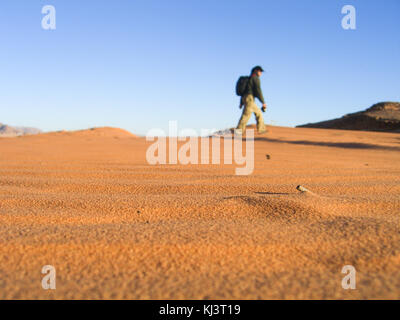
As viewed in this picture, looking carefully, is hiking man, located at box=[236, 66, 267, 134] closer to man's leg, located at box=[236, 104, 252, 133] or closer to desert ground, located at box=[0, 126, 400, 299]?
man's leg, located at box=[236, 104, 252, 133]

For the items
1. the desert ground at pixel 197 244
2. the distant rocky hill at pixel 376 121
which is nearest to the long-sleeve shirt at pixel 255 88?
the desert ground at pixel 197 244

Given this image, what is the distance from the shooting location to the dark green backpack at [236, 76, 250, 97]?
20.7ft

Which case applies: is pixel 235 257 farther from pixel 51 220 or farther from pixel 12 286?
pixel 51 220

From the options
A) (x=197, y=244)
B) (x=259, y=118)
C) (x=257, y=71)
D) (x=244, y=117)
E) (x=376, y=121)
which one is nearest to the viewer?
(x=197, y=244)

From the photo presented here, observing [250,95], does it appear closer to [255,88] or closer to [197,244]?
[255,88]

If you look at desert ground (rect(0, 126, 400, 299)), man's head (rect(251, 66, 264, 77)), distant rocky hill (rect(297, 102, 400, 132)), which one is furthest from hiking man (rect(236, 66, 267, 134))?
distant rocky hill (rect(297, 102, 400, 132))

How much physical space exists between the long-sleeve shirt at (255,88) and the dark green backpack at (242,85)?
85 millimetres

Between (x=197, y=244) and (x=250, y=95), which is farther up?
(x=250, y=95)

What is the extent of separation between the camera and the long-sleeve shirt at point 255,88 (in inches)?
244

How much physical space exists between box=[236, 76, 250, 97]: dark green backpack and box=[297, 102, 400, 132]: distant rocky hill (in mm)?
9024

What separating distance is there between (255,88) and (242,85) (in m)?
0.27

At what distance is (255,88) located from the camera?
6.23m

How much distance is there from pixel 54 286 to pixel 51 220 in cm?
46

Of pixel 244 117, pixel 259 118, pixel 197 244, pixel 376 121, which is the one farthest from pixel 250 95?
pixel 376 121
